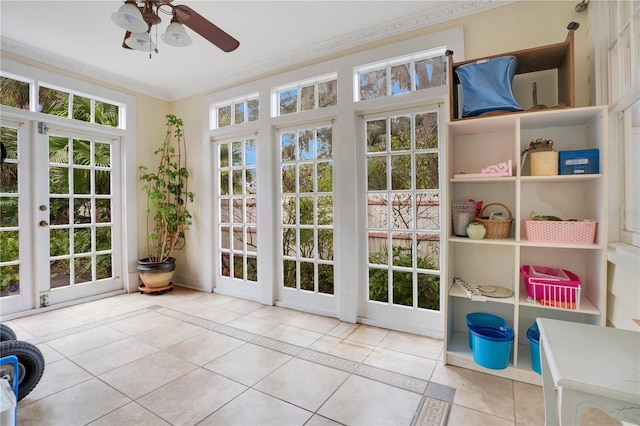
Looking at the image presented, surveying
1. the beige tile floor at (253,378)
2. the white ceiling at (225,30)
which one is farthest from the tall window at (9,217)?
the white ceiling at (225,30)

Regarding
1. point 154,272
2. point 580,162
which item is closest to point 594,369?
point 580,162

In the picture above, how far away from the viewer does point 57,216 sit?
11.3ft

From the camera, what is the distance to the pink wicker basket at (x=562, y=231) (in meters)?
1.84

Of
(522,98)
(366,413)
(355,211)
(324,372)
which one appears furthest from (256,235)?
(522,98)

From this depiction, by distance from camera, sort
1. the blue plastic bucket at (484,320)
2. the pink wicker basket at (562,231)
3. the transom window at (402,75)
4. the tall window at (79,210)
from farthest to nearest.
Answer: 1. the tall window at (79,210)
2. the transom window at (402,75)
3. the blue plastic bucket at (484,320)
4. the pink wicker basket at (562,231)

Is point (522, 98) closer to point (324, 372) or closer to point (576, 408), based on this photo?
point (576, 408)

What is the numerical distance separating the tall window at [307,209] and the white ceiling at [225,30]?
861 millimetres

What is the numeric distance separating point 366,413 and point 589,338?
114 centimetres

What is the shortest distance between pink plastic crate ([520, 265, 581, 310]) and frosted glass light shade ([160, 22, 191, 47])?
2731 millimetres

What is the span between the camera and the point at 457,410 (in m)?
1.70

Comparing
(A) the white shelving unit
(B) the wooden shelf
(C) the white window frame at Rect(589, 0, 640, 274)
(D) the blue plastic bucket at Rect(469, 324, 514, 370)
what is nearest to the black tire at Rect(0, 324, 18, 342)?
(A) the white shelving unit

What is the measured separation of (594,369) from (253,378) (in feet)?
5.91

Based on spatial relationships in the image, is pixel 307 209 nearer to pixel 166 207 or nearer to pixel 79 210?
pixel 166 207

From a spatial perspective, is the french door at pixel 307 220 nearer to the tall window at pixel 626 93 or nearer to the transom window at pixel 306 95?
the transom window at pixel 306 95
